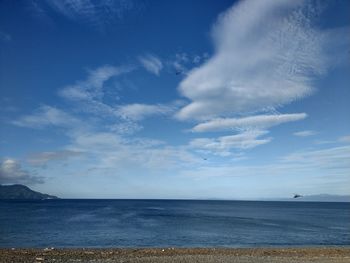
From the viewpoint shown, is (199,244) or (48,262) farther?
(199,244)

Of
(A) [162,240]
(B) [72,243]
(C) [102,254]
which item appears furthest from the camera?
(A) [162,240]

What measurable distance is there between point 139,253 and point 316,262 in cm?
1556

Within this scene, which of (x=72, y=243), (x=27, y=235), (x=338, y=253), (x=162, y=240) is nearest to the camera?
(x=338, y=253)

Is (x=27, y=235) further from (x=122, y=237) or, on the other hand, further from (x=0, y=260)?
(x=0, y=260)

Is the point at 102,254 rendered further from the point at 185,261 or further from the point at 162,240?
the point at 162,240

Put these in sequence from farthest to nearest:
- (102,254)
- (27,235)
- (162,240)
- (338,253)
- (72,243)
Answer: (27,235), (162,240), (72,243), (338,253), (102,254)

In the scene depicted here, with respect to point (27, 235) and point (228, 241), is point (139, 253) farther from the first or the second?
point (27, 235)

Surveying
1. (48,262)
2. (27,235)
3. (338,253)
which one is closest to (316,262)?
(338,253)

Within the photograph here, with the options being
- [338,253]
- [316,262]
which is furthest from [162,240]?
[316,262]

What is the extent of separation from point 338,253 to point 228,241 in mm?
18802

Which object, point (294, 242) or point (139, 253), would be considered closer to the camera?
point (139, 253)

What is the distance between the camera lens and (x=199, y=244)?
169ft

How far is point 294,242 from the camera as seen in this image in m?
57.2

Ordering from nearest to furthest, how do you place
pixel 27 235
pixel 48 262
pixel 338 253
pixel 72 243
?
pixel 48 262 < pixel 338 253 < pixel 72 243 < pixel 27 235
